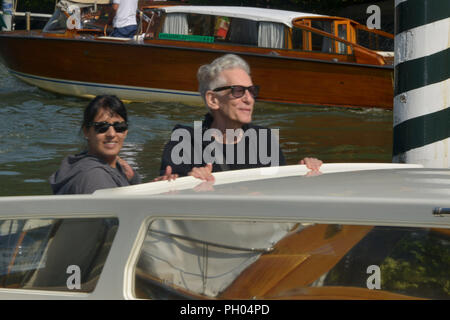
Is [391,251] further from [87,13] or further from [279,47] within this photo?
[87,13]

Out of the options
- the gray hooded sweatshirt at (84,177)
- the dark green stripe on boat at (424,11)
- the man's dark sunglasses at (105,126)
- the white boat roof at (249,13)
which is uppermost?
the white boat roof at (249,13)

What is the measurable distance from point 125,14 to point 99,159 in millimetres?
11057

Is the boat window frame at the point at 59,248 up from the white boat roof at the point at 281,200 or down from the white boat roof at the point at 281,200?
down

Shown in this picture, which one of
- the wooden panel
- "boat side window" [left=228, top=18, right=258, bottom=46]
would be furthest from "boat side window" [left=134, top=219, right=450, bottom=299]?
"boat side window" [left=228, top=18, right=258, bottom=46]

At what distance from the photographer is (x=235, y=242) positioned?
2201 mm

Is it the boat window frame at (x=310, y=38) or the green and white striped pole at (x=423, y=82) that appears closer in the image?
the green and white striped pole at (x=423, y=82)

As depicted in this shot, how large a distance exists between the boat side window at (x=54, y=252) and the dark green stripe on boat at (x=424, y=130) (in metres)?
2.48

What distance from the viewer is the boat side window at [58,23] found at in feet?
50.7

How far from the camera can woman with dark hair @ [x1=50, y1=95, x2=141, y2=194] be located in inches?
135

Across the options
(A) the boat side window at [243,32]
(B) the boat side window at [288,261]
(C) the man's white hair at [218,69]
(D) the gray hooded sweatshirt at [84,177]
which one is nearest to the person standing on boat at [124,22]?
(A) the boat side window at [243,32]

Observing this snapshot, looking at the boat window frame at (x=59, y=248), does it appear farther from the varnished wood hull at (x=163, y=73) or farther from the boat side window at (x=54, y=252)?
the varnished wood hull at (x=163, y=73)

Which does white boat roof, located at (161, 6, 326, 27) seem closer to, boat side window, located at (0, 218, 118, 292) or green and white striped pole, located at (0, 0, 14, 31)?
green and white striped pole, located at (0, 0, 14, 31)

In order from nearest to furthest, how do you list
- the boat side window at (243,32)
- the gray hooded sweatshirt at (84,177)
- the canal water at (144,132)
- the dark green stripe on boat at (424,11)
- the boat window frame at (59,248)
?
the boat window frame at (59,248) → the gray hooded sweatshirt at (84,177) → the dark green stripe on boat at (424,11) → the canal water at (144,132) → the boat side window at (243,32)

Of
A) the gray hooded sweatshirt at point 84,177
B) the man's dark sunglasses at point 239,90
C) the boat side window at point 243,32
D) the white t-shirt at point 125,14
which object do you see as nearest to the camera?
the gray hooded sweatshirt at point 84,177
